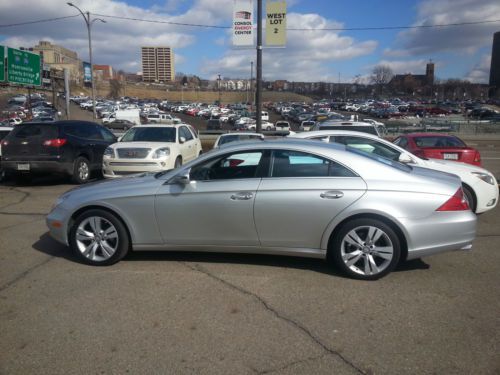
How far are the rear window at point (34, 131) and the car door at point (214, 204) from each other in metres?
6.94

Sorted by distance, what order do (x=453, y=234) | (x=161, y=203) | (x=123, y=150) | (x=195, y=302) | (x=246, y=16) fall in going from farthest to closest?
(x=246, y=16), (x=123, y=150), (x=161, y=203), (x=453, y=234), (x=195, y=302)

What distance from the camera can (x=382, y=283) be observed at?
4270 millimetres

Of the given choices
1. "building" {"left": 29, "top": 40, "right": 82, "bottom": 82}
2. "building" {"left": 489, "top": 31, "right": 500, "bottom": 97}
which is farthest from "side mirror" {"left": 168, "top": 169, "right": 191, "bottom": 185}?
"building" {"left": 489, "top": 31, "right": 500, "bottom": 97}

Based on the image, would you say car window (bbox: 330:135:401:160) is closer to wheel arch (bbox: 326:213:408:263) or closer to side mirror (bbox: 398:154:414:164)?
side mirror (bbox: 398:154:414:164)

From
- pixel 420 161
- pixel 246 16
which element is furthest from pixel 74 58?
pixel 420 161

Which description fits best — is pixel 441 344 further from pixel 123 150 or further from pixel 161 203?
pixel 123 150

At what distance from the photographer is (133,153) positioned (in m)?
10.0

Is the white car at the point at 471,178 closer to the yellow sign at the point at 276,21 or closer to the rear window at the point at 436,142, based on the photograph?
the rear window at the point at 436,142

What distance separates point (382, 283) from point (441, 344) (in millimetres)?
1156

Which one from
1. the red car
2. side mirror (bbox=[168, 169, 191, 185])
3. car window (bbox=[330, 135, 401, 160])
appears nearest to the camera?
side mirror (bbox=[168, 169, 191, 185])

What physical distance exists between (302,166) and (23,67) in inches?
1430

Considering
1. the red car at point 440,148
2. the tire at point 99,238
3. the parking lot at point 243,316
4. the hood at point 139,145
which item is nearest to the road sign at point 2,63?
the hood at point 139,145

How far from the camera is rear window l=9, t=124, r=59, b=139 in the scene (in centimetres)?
1024

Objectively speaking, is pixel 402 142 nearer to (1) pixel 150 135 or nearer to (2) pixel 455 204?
(2) pixel 455 204
